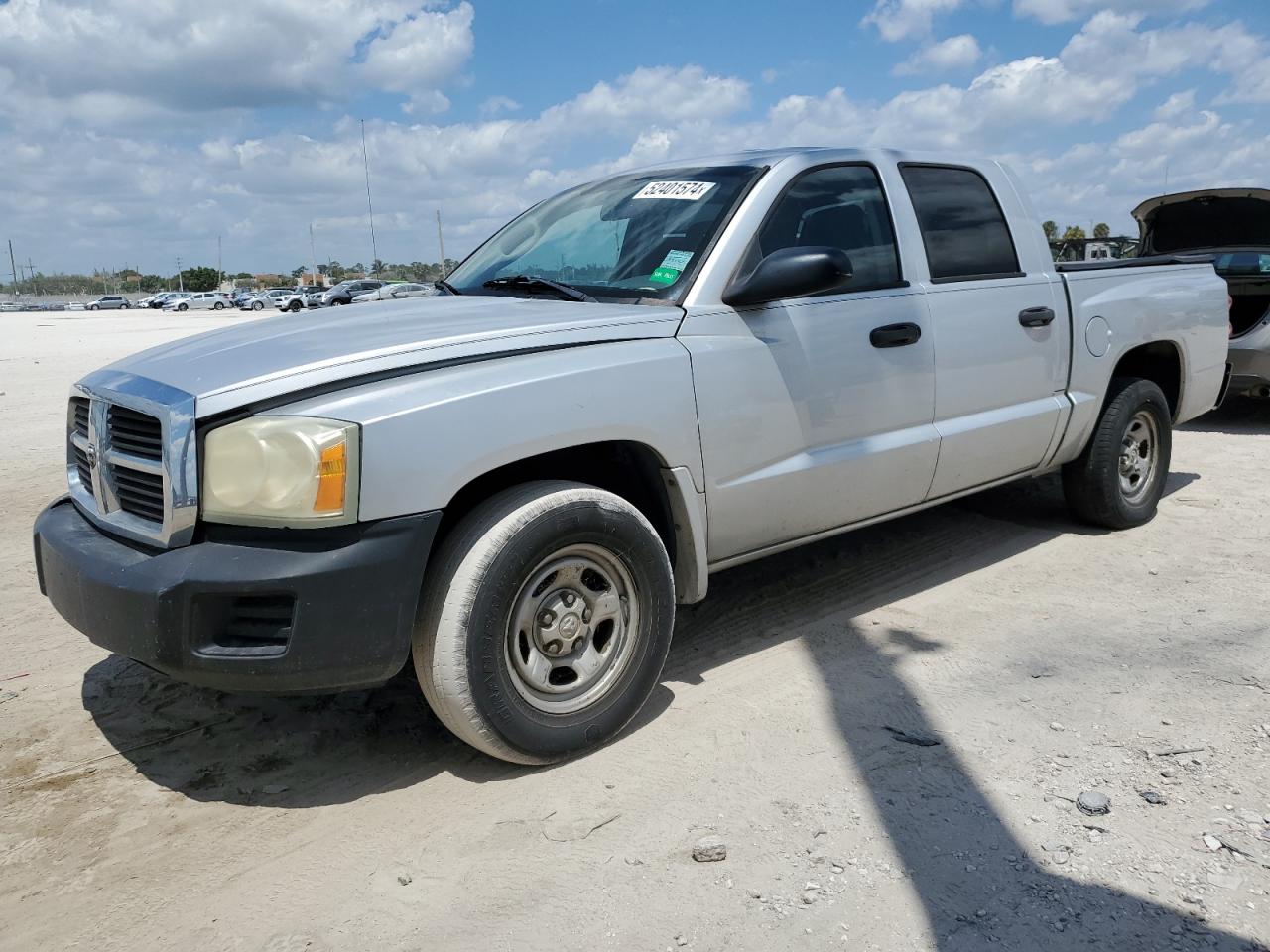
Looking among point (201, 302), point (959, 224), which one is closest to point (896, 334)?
point (959, 224)

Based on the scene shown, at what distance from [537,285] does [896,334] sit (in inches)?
54.4

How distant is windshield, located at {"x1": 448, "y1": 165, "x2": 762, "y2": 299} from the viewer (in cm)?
367

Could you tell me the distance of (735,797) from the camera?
2947 mm

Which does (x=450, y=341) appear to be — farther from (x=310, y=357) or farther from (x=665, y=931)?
(x=665, y=931)

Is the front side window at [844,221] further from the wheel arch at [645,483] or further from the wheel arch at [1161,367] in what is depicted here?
the wheel arch at [1161,367]

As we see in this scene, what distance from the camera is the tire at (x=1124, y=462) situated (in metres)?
5.30

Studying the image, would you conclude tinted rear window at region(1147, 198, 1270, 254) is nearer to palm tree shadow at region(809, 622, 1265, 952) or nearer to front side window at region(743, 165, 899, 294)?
front side window at region(743, 165, 899, 294)

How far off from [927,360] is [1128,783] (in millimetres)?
1797

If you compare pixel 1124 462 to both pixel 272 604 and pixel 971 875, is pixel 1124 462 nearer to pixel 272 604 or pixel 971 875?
pixel 971 875

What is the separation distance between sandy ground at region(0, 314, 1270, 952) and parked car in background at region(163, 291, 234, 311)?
6320 centimetres

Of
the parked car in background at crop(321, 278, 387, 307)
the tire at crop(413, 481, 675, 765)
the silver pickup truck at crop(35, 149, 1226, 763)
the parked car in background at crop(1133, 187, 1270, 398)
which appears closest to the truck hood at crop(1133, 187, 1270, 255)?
the parked car in background at crop(1133, 187, 1270, 398)

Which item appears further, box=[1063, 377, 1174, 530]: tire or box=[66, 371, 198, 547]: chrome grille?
box=[1063, 377, 1174, 530]: tire

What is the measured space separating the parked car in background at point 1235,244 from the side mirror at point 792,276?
5.66m

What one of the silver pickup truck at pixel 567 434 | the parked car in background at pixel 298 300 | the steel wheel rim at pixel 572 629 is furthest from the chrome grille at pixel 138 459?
the parked car in background at pixel 298 300
